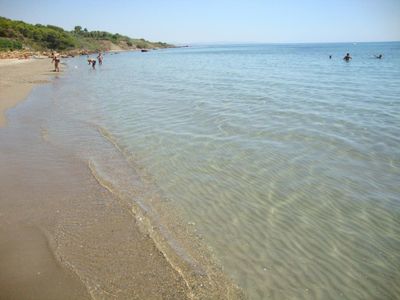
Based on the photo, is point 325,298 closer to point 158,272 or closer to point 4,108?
point 158,272

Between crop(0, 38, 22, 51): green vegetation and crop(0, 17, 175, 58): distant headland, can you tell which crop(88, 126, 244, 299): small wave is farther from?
crop(0, 38, 22, 51): green vegetation

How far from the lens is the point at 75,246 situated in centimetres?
456

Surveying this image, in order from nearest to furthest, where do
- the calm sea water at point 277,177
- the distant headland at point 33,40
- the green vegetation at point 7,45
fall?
the calm sea water at point 277,177 < the green vegetation at point 7,45 < the distant headland at point 33,40

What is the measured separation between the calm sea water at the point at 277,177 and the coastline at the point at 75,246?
773 mm

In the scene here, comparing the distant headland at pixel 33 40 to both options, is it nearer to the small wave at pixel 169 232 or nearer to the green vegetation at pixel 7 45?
the green vegetation at pixel 7 45

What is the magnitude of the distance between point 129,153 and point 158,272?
16.6ft

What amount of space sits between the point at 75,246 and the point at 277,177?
182 inches

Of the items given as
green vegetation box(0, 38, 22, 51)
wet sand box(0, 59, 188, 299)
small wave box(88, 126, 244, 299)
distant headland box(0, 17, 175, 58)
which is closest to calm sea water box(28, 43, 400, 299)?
small wave box(88, 126, 244, 299)

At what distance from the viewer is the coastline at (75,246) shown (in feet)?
12.5

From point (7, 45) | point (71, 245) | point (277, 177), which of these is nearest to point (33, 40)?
point (7, 45)

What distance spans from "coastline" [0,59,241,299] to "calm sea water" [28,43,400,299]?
2.54 ft

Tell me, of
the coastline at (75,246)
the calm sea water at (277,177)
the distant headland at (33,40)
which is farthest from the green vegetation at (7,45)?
the coastline at (75,246)

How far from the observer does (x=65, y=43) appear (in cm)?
9800

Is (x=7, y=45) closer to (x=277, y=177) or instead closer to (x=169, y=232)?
(x=277, y=177)
